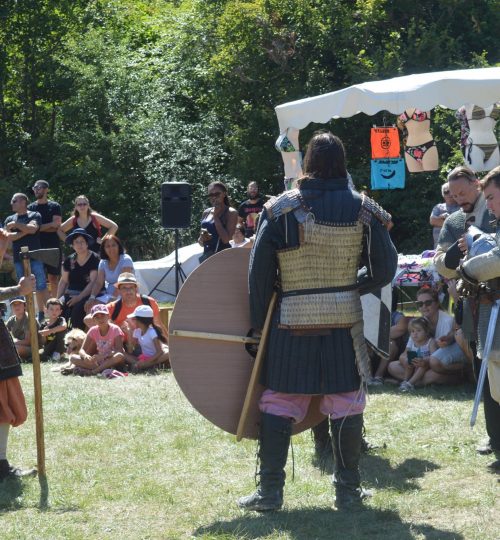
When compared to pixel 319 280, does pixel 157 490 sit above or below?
below

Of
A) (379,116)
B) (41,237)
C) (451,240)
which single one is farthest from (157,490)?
(379,116)

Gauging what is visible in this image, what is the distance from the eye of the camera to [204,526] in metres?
4.29

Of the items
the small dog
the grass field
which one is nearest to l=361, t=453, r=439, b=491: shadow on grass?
the grass field

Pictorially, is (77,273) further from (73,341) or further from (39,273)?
(73,341)

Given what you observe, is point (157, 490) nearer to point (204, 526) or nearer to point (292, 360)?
point (204, 526)

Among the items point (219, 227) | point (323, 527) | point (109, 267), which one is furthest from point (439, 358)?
point (109, 267)

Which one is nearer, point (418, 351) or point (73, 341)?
point (418, 351)

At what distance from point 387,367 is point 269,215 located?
12.6ft

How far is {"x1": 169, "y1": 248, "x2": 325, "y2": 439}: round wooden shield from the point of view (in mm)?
4594

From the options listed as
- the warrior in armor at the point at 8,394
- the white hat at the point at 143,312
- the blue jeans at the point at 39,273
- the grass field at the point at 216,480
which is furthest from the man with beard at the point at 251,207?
the warrior in armor at the point at 8,394

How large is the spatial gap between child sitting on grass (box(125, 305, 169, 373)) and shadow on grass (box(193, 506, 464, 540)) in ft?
15.1

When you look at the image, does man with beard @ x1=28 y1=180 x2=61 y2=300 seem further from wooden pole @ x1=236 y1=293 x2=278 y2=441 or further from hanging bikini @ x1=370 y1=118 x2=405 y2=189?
wooden pole @ x1=236 y1=293 x2=278 y2=441

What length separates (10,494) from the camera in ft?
16.0

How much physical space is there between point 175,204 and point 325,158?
8.52 m
